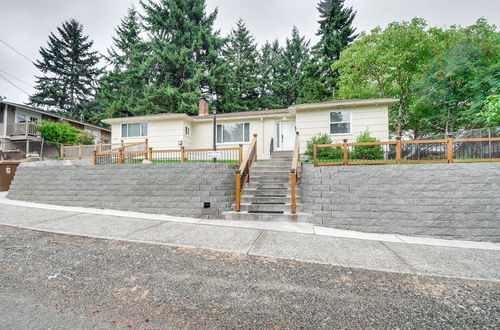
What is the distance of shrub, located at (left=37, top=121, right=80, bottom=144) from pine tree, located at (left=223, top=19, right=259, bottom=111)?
14.8 meters

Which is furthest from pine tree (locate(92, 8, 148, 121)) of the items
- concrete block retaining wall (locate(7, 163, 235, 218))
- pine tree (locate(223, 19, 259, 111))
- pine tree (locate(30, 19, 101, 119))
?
concrete block retaining wall (locate(7, 163, 235, 218))

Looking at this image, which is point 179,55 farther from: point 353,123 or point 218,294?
point 218,294

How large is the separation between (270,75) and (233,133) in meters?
21.8

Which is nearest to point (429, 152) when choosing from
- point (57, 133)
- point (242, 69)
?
point (57, 133)

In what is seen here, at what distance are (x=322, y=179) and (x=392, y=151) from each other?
2.55 meters

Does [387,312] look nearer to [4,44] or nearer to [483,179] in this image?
[483,179]

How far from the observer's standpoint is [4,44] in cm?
1431

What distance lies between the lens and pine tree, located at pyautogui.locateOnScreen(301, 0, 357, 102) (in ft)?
79.2

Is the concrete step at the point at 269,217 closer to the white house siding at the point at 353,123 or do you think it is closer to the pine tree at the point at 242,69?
the white house siding at the point at 353,123

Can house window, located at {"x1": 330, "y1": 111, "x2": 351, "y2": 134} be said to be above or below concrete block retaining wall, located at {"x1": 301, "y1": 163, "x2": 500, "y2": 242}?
above

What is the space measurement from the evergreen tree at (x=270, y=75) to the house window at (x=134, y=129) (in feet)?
55.5

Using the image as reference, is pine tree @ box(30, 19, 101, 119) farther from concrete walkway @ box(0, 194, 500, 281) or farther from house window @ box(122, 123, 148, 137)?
concrete walkway @ box(0, 194, 500, 281)

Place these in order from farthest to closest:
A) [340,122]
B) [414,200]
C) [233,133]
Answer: [233,133] → [340,122] → [414,200]

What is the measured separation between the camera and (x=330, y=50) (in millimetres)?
25047
